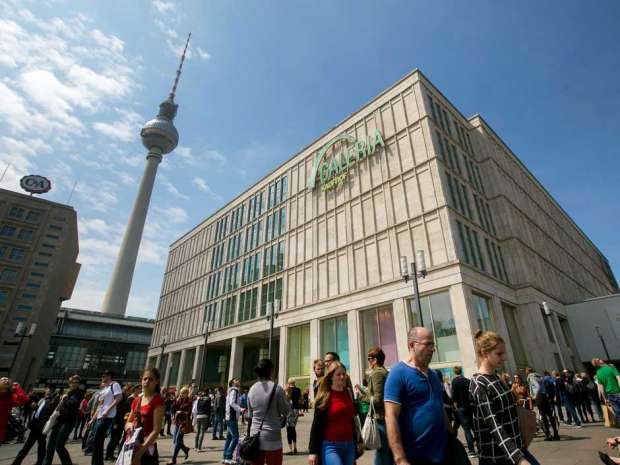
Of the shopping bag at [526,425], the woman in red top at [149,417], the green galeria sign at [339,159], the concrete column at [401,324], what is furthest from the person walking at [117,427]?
the green galeria sign at [339,159]

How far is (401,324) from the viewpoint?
2256 cm

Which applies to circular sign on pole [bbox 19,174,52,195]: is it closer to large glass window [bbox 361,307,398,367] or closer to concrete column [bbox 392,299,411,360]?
large glass window [bbox 361,307,398,367]

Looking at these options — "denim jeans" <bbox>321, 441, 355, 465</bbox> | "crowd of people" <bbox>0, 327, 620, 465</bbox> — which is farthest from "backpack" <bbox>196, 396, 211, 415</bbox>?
"denim jeans" <bbox>321, 441, 355, 465</bbox>

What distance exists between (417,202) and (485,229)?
6.84 metres

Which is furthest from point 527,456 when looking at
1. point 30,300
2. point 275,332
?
point 30,300

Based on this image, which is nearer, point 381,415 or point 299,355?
point 381,415

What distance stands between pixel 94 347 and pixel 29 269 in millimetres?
29694

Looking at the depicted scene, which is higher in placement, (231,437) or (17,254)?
(17,254)

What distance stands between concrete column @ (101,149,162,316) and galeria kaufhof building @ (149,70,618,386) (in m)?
50.3

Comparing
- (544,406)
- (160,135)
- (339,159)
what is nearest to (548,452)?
(544,406)

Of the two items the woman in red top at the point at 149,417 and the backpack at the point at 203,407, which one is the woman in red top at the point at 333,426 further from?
the backpack at the point at 203,407

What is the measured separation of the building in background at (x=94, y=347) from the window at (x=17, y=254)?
26285 mm

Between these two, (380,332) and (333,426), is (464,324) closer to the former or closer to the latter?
(380,332)

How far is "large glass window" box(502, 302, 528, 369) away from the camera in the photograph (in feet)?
77.8
